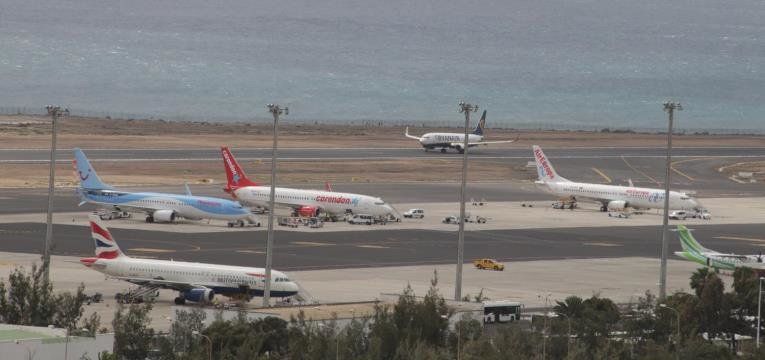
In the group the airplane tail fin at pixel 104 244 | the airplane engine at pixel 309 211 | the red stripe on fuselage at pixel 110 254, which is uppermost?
→ the airplane engine at pixel 309 211

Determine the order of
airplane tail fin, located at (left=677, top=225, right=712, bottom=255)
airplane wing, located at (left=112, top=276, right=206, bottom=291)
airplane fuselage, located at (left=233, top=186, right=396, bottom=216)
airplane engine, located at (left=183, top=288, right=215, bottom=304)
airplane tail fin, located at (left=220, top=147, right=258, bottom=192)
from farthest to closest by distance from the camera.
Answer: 1. airplane tail fin, located at (left=220, top=147, right=258, bottom=192)
2. airplane fuselage, located at (left=233, top=186, right=396, bottom=216)
3. airplane tail fin, located at (left=677, top=225, right=712, bottom=255)
4. airplane wing, located at (left=112, top=276, right=206, bottom=291)
5. airplane engine, located at (left=183, top=288, right=215, bottom=304)

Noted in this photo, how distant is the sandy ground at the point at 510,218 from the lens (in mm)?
132125

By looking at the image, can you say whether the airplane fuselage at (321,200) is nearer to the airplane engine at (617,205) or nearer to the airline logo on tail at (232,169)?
the airline logo on tail at (232,169)

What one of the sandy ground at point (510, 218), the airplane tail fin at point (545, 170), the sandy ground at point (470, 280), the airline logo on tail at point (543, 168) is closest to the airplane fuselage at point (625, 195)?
the airplane tail fin at point (545, 170)

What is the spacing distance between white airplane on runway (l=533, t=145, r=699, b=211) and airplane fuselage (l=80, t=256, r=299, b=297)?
78478 mm

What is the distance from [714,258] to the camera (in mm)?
108750

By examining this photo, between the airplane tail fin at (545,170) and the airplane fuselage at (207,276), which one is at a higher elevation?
the airplane tail fin at (545,170)

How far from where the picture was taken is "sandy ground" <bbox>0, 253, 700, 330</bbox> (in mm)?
91750

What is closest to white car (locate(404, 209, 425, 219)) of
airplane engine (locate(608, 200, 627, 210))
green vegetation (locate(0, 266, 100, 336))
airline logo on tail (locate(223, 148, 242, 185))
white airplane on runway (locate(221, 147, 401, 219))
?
white airplane on runway (locate(221, 147, 401, 219))

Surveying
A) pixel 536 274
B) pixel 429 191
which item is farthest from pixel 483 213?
pixel 536 274

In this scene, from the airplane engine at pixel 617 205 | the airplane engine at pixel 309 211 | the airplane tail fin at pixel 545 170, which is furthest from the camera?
the airplane tail fin at pixel 545 170

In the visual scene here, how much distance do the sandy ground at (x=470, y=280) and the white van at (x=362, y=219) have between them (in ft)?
96.0

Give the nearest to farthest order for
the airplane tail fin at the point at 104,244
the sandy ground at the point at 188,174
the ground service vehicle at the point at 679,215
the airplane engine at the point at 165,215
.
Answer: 1. the airplane tail fin at the point at 104,244
2. the airplane engine at the point at 165,215
3. the ground service vehicle at the point at 679,215
4. the sandy ground at the point at 188,174

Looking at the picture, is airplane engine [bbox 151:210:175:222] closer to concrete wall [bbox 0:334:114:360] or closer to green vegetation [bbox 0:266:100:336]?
green vegetation [bbox 0:266:100:336]
